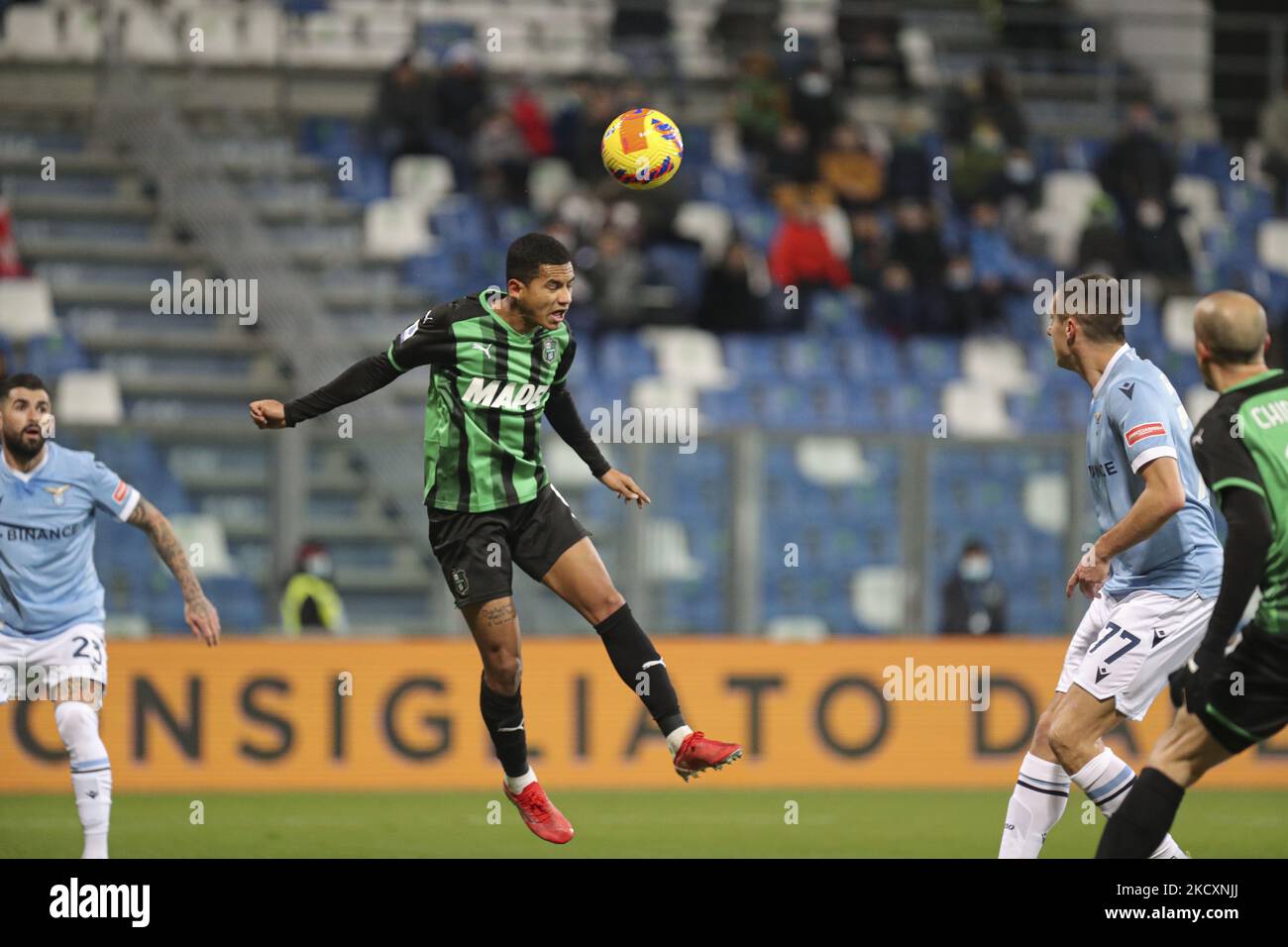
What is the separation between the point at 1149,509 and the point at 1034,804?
53.1 inches

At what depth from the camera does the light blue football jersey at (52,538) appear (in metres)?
8.50

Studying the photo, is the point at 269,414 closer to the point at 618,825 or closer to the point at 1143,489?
the point at 1143,489

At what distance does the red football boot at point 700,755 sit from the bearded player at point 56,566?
2.39 meters

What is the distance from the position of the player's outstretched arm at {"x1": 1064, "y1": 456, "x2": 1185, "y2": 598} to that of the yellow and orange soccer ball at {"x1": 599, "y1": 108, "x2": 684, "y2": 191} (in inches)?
104

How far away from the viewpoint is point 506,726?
8.16 meters

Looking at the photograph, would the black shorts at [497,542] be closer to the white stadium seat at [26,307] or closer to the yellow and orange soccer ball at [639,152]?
the yellow and orange soccer ball at [639,152]

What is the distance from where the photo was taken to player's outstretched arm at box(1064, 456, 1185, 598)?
6.91 m

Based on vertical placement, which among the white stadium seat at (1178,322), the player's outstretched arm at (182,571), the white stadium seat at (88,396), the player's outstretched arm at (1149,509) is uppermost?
the white stadium seat at (1178,322)

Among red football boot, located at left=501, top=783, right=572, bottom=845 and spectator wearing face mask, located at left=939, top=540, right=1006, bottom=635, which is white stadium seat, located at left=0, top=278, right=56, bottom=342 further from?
red football boot, located at left=501, top=783, right=572, bottom=845

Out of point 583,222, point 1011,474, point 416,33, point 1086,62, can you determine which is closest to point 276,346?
point 583,222

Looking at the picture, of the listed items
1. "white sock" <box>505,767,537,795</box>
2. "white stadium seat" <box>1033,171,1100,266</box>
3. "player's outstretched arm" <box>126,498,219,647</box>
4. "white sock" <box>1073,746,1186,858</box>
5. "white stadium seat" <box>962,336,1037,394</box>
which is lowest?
"white sock" <box>505,767,537,795</box>

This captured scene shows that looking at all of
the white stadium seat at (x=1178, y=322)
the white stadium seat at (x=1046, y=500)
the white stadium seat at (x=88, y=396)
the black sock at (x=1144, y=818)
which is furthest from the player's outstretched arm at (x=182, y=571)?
the white stadium seat at (x=1178, y=322)
